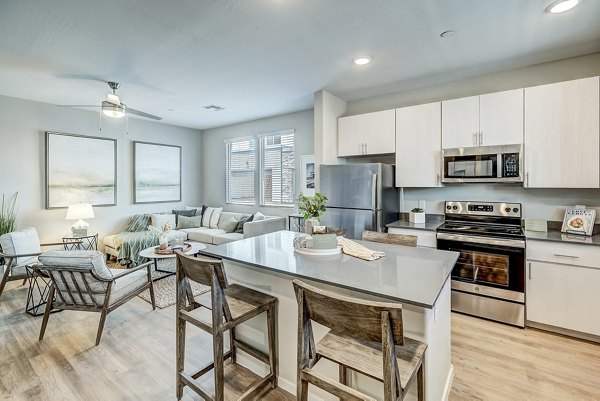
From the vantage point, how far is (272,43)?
2729 mm

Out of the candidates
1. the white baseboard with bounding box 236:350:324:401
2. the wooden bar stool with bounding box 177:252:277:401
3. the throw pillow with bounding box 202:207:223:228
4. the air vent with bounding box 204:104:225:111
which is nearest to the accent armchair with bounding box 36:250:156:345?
the wooden bar stool with bounding box 177:252:277:401

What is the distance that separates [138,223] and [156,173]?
1208 millimetres

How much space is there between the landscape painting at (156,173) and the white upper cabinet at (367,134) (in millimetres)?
4232

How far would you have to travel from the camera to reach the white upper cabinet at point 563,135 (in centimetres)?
271

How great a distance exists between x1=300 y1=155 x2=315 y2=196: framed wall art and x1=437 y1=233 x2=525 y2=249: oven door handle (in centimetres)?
249

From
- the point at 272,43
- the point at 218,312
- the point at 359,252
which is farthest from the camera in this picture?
the point at 272,43

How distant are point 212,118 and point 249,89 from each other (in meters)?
2.16

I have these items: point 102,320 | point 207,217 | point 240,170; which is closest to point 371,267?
point 102,320

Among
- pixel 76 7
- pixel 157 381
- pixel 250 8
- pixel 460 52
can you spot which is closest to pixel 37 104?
pixel 76 7

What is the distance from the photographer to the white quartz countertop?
1392 millimetres

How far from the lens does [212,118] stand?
593 centimetres

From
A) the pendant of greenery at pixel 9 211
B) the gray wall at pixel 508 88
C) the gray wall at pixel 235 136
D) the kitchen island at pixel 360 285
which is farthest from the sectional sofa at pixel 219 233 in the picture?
the kitchen island at pixel 360 285

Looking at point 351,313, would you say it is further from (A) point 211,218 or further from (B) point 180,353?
A: (A) point 211,218

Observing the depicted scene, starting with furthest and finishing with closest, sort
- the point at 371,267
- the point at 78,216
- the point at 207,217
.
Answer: the point at 207,217 < the point at 78,216 < the point at 371,267
